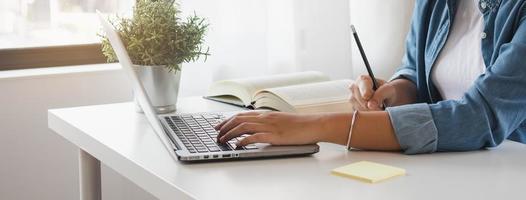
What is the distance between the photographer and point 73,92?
7.91 ft

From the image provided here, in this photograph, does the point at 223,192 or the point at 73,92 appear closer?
the point at 223,192

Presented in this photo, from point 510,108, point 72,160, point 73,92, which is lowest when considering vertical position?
point 72,160

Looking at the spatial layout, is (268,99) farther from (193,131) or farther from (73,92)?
→ (73,92)

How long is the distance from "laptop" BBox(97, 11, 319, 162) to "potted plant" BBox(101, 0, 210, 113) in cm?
15

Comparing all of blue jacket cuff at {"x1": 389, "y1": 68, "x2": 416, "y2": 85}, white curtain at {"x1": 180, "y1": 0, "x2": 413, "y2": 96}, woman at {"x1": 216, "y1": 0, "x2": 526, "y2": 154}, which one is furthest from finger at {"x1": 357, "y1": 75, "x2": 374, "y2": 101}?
white curtain at {"x1": 180, "y1": 0, "x2": 413, "y2": 96}

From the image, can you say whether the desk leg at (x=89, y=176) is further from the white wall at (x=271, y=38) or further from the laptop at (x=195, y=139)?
the white wall at (x=271, y=38)

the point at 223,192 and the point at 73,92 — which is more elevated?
the point at 223,192

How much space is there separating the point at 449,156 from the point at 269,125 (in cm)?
30

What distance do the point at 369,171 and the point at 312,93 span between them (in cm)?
54

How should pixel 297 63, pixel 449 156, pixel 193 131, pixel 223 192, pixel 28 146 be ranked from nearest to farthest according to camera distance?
pixel 223 192
pixel 449 156
pixel 193 131
pixel 28 146
pixel 297 63

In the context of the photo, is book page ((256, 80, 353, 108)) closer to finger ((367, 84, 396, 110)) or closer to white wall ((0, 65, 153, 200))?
finger ((367, 84, 396, 110))

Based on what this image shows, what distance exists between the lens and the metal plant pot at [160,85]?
5.78 feet

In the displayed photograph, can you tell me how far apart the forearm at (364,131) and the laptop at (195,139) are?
0.13 feet

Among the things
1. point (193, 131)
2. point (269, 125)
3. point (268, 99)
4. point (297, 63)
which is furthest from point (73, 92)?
point (269, 125)
